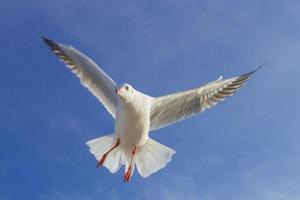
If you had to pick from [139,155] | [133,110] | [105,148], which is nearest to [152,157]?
[139,155]

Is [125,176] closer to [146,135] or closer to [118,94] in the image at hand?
[146,135]

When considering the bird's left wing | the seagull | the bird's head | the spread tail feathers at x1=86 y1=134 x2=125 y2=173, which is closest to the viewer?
the bird's head

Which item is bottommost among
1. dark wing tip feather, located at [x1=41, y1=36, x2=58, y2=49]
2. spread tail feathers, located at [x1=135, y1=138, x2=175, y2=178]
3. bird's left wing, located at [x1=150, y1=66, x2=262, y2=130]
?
spread tail feathers, located at [x1=135, y1=138, x2=175, y2=178]

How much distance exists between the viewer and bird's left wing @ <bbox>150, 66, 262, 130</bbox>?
389 inches

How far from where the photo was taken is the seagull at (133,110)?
30.7 feet

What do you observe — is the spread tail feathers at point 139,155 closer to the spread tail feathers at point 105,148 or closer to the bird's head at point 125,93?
the spread tail feathers at point 105,148

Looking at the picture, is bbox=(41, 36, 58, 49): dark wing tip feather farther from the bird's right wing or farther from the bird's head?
the bird's head

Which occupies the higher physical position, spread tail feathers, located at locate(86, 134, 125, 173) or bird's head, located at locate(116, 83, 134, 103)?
bird's head, located at locate(116, 83, 134, 103)

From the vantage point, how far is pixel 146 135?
964 centimetres

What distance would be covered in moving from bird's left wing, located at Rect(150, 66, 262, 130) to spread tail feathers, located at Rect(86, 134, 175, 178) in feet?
1.74

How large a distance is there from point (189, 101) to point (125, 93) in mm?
→ 1505

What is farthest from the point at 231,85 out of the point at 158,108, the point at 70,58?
the point at 70,58

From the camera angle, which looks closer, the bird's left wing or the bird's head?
the bird's head

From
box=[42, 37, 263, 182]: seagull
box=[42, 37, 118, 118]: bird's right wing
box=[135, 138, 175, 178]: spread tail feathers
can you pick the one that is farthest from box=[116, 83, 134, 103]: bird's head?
box=[135, 138, 175, 178]: spread tail feathers
